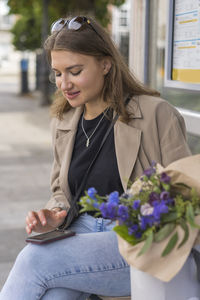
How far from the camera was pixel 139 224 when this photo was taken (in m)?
1.52

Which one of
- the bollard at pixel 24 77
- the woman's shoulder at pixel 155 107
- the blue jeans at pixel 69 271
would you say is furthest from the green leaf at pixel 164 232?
the bollard at pixel 24 77

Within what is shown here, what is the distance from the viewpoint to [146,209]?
4.84 ft

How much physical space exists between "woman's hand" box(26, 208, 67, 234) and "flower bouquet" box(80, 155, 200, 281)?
76 cm

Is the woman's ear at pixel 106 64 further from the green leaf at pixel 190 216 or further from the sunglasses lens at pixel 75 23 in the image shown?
the green leaf at pixel 190 216

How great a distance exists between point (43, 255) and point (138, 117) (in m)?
0.78

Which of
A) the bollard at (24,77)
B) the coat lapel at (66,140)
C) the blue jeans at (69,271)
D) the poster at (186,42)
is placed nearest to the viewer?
the blue jeans at (69,271)

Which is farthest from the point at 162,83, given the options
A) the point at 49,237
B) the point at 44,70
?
the point at 44,70

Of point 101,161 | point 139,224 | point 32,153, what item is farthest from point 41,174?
point 139,224

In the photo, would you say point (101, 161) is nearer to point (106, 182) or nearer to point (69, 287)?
point (106, 182)

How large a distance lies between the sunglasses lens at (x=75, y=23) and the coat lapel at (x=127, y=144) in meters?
0.45

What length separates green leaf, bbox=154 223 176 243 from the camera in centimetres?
147

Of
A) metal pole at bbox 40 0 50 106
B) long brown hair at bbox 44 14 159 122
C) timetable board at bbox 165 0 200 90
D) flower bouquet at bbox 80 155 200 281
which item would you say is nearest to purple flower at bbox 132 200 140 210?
flower bouquet at bbox 80 155 200 281

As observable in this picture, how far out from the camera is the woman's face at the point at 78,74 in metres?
2.36

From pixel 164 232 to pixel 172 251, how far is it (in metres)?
0.06
